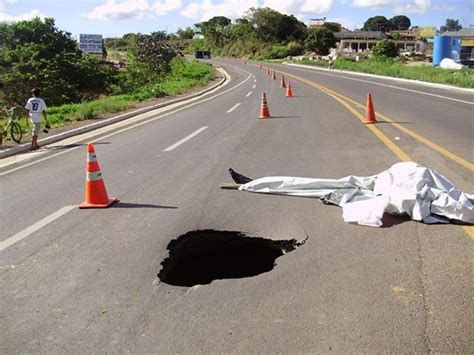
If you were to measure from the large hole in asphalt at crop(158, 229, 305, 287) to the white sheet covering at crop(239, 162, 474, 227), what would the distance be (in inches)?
40.2

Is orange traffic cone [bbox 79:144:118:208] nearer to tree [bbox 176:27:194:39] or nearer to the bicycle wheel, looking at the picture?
the bicycle wheel

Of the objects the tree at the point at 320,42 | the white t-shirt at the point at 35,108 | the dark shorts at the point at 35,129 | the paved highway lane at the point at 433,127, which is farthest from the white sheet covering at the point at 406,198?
the tree at the point at 320,42

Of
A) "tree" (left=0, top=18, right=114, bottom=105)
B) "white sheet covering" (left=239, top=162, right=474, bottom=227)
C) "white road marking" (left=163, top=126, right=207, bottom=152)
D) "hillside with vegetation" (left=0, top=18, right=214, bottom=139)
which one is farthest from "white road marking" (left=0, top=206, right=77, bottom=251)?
"tree" (left=0, top=18, right=114, bottom=105)

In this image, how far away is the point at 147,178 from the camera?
8.30 m

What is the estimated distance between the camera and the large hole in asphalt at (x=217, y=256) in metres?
4.78

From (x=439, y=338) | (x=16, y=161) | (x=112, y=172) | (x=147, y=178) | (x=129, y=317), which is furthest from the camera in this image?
(x=16, y=161)

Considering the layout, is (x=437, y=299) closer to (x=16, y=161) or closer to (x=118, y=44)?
(x=16, y=161)

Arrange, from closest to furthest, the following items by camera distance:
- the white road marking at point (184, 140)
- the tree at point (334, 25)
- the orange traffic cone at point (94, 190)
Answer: the orange traffic cone at point (94, 190)
the white road marking at point (184, 140)
the tree at point (334, 25)

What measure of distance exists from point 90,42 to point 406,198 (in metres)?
35.4

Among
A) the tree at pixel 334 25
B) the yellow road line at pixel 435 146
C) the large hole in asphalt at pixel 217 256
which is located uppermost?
the tree at pixel 334 25

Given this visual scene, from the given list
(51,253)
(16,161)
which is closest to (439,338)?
(51,253)

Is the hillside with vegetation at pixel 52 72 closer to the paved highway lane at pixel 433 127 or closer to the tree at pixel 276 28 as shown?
the paved highway lane at pixel 433 127

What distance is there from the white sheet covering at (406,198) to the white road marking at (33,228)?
3223 mm

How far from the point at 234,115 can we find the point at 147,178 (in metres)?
9.57
